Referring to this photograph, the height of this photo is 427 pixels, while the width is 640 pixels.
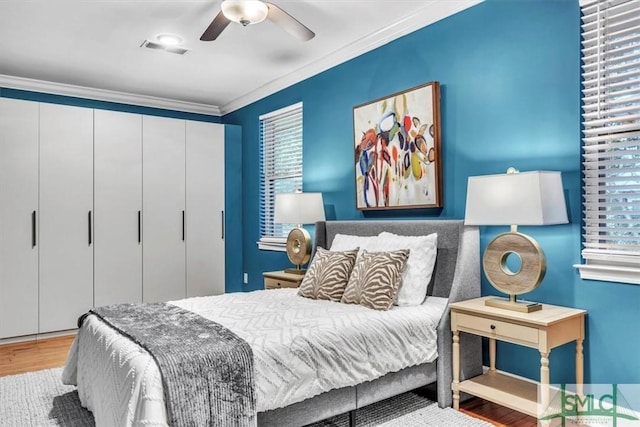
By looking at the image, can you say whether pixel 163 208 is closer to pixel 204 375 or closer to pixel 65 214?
pixel 65 214

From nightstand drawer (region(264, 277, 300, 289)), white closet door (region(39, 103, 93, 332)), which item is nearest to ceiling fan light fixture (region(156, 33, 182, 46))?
white closet door (region(39, 103, 93, 332))

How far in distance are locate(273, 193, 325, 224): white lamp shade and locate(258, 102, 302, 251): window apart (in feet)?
1.58

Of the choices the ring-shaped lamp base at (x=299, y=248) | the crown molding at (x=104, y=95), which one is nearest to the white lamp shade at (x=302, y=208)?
the ring-shaped lamp base at (x=299, y=248)

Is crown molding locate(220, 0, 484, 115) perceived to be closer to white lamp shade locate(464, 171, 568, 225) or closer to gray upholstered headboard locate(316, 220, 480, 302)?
white lamp shade locate(464, 171, 568, 225)

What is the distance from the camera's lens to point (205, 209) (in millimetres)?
5492

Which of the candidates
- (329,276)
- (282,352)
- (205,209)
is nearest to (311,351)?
(282,352)

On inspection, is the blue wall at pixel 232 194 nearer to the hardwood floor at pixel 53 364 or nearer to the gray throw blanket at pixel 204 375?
the hardwood floor at pixel 53 364

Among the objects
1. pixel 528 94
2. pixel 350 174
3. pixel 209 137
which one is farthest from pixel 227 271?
pixel 528 94

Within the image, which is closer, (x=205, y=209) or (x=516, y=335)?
(x=516, y=335)

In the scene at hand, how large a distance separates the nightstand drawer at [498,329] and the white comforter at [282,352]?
0.20 m

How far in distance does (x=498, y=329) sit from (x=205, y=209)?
393 centimetres

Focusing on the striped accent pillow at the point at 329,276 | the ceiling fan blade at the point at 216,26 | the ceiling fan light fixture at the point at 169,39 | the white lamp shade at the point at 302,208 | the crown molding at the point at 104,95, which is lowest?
the striped accent pillow at the point at 329,276

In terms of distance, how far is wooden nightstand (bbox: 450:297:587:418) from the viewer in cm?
222

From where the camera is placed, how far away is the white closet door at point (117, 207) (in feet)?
15.7
